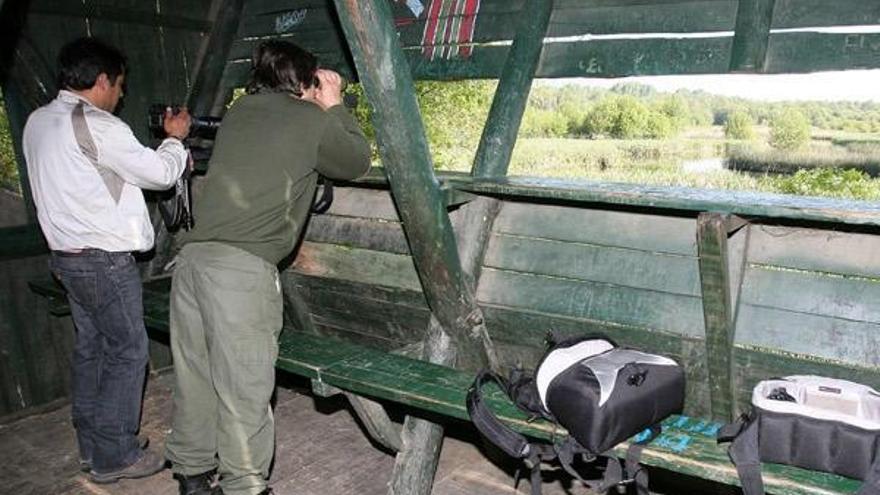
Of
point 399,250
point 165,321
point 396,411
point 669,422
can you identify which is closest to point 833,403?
point 669,422

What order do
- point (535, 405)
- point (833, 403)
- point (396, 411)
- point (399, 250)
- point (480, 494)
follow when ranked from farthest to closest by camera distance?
point (396, 411) → point (399, 250) → point (480, 494) → point (535, 405) → point (833, 403)

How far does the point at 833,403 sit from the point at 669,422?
2.01 feet

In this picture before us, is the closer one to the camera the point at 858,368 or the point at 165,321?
the point at 858,368

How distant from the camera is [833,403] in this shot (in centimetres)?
230

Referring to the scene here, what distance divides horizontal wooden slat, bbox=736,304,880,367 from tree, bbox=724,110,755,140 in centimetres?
1767

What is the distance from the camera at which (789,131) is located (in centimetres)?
1959

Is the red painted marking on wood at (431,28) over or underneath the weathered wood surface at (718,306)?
over

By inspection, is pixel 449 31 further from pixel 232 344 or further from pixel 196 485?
pixel 196 485

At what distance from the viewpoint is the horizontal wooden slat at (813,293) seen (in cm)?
283

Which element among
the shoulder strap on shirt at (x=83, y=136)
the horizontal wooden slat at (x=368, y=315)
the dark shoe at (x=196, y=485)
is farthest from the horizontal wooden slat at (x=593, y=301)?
the shoulder strap on shirt at (x=83, y=136)

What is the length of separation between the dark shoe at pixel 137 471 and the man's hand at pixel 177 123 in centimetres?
188

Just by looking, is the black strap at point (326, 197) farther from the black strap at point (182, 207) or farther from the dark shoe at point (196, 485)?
the dark shoe at point (196, 485)

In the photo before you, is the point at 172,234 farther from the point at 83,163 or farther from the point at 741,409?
the point at 741,409

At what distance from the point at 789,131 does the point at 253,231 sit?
65.5 feet
